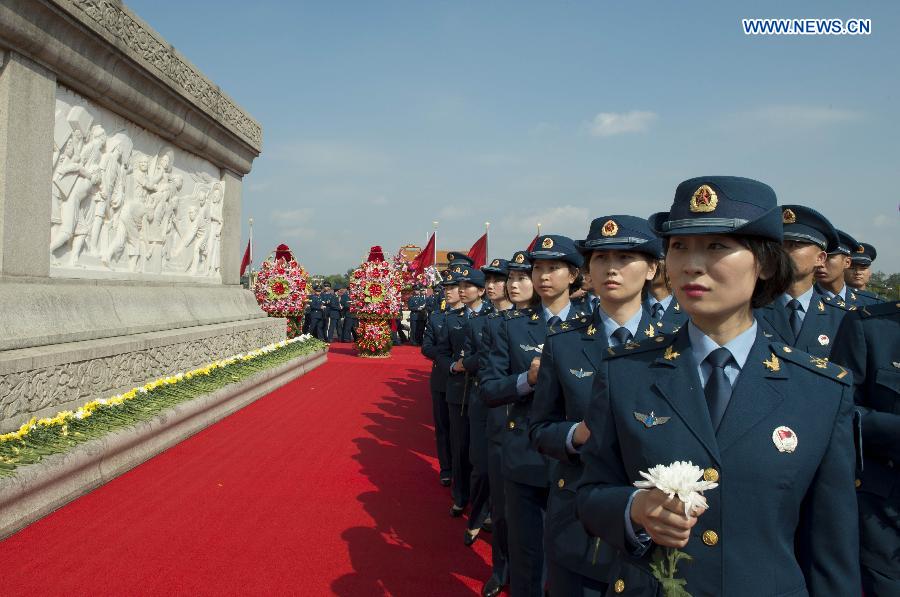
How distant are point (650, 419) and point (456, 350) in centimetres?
453

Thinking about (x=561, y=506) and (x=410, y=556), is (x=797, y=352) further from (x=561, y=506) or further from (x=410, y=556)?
(x=410, y=556)

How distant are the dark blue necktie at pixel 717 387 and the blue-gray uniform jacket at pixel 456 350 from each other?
3.31 metres

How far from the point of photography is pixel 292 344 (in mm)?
12633

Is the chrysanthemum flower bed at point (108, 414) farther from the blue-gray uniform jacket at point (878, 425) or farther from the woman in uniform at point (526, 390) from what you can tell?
the blue-gray uniform jacket at point (878, 425)

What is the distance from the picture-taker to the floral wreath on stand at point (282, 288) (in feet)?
50.1

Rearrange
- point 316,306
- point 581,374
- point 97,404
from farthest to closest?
point 316,306 < point 97,404 < point 581,374

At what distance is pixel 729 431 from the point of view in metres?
1.41

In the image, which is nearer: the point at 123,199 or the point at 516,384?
the point at 516,384

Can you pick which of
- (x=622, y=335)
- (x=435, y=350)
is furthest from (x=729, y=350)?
(x=435, y=350)

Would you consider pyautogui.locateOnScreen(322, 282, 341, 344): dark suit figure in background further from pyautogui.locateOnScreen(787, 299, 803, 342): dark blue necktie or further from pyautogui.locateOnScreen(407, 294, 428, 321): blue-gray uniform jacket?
pyautogui.locateOnScreen(787, 299, 803, 342): dark blue necktie

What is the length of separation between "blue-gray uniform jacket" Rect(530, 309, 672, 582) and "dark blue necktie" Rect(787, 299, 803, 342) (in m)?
1.57

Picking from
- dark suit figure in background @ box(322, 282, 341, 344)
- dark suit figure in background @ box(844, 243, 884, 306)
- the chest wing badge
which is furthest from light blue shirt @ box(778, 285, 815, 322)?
dark suit figure in background @ box(322, 282, 341, 344)

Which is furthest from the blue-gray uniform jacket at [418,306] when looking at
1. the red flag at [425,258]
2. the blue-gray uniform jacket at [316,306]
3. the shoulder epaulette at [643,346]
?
the shoulder epaulette at [643,346]

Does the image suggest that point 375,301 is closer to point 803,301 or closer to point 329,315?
point 329,315
